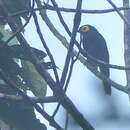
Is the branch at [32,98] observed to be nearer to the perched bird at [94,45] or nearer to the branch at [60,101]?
the branch at [60,101]

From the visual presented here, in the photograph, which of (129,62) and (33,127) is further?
(129,62)

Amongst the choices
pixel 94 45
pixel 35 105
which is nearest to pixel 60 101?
pixel 35 105

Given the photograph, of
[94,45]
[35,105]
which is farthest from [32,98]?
[94,45]

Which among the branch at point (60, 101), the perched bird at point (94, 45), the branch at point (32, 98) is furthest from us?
the perched bird at point (94, 45)

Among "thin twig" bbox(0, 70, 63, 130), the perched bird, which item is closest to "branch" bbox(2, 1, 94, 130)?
"thin twig" bbox(0, 70, 63, 130)

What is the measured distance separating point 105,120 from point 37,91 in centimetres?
45

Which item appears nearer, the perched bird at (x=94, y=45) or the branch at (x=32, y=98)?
the branch at (x=32, y=98)

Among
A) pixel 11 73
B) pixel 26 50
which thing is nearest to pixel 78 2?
pixel 26 50

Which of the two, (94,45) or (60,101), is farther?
(94,45)

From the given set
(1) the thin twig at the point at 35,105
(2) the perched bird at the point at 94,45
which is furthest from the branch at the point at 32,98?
(2) the perched bird at the point at 94,45

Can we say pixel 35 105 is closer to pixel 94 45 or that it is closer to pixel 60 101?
pixel 60 101

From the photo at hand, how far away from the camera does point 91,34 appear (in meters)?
7.43

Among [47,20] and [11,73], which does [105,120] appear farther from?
[47,20]

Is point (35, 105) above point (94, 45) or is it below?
below
